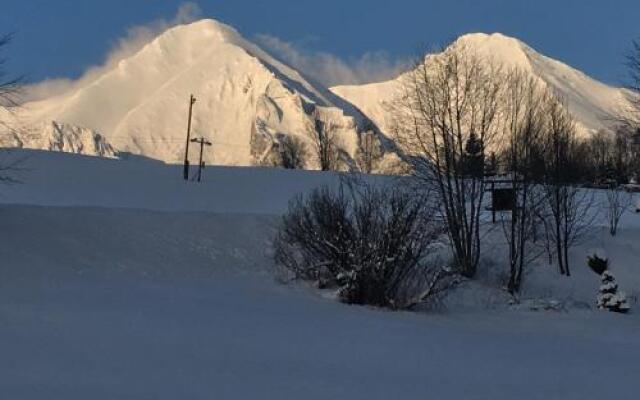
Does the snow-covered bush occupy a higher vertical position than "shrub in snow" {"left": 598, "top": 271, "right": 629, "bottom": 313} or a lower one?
higher

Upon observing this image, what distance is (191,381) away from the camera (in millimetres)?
6922

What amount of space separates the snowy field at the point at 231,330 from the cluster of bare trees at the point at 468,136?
1.92 m

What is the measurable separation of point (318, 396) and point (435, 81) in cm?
1725

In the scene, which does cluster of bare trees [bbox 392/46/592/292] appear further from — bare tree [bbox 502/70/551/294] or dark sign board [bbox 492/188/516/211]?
dark sign board [bbox 492/188/516/211]

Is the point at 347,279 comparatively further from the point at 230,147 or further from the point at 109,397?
the point at 230,147

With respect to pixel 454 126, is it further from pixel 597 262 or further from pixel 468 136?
pixel 597 262

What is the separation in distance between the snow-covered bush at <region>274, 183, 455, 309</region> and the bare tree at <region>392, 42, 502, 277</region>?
4707 mm

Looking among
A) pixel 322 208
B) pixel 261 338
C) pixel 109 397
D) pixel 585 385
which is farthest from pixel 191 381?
pixel 322 208

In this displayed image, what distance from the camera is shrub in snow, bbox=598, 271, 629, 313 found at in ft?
59.8

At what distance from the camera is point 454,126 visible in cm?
2311

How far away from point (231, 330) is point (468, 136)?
1498 cm

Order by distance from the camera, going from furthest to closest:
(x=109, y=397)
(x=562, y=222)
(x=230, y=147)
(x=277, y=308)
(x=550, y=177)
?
1. (x=230, y=147)
2. (x=562, y=222)
3. (x=550, y=177)
4. (x=277, y=308)
5. (x=109, y=397)

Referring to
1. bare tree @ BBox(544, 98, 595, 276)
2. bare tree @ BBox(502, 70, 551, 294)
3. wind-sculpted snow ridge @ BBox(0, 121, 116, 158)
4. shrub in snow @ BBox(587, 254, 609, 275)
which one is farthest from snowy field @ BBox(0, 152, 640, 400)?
wind-sculpted snow ridge @ BBox(0, 121, 116, 158)

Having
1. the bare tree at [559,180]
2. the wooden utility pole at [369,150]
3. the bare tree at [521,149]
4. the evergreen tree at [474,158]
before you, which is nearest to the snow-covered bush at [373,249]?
the evergreen tree at [474,158]
